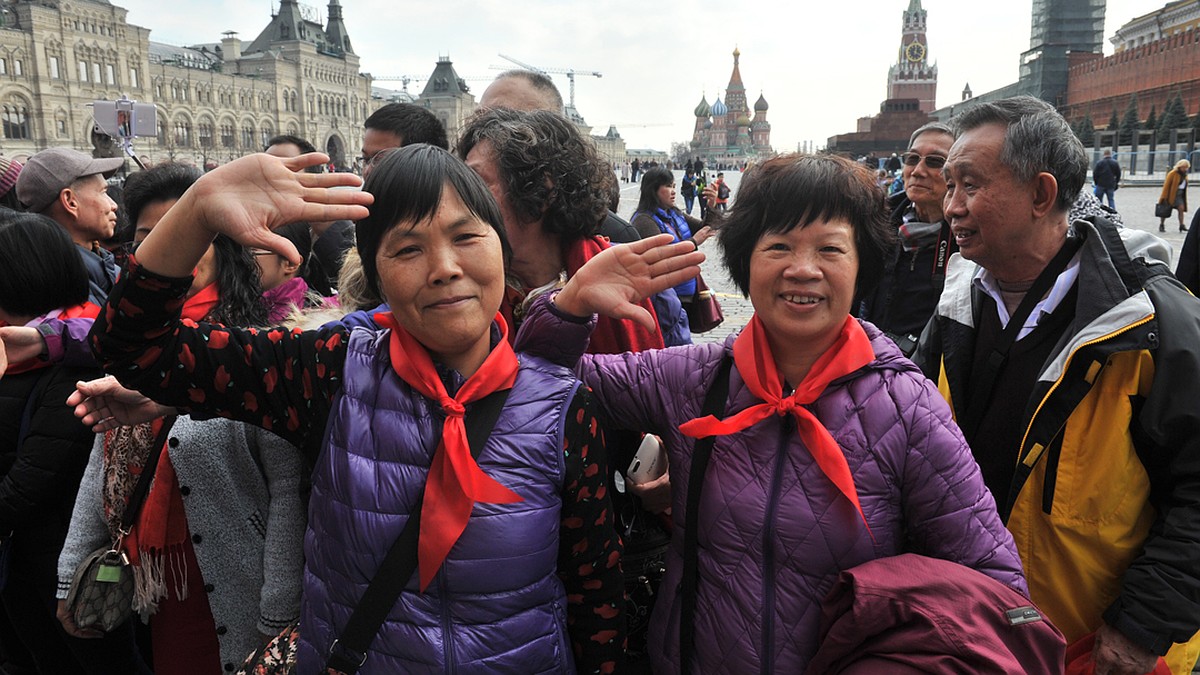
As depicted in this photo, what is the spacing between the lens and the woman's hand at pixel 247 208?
1473mm

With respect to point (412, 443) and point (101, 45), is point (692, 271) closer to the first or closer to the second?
point (412, 443)

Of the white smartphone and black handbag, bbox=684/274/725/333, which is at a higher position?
black handbag, bbox=684/274/725/333

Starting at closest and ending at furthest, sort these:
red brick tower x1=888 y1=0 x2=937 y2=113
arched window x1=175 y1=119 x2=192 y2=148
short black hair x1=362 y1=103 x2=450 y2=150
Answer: short black hair x1=362 y1=103 x2=450 y2=150 → arched window x1=175 y1=119 x2=192 y2=148 → red brick tower x1=888 y1=0 x2=937 y2=113

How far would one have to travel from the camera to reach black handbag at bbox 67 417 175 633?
2127mm

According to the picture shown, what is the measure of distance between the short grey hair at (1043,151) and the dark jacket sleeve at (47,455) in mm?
3041

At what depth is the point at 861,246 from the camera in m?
1.84

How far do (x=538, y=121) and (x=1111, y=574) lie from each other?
2.13 meters

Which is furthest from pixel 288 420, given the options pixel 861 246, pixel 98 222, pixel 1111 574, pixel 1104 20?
pixel 1104 20

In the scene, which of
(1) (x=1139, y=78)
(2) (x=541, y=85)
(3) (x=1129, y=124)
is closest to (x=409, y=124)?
(2) (x=541, y=85)

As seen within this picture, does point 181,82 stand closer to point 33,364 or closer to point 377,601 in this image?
point 33,364

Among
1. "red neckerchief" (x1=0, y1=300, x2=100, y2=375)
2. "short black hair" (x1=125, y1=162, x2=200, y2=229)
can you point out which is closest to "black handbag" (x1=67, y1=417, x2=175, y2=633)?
"red neckerchief" (x1=0, y1=300, x2=100, y2=375)

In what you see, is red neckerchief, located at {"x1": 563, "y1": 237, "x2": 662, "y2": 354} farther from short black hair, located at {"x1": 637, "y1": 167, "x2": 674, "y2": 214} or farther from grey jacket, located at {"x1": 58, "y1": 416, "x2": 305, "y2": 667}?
short black hair, located at {"x1": 637, "y1": 167, "x2": 674, "y2": 214}

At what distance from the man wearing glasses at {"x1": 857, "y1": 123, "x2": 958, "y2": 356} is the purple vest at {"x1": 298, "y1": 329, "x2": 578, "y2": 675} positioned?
92.2 inches

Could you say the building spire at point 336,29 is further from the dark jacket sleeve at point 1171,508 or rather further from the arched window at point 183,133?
the dark jacket sleeve at point 1171,508
